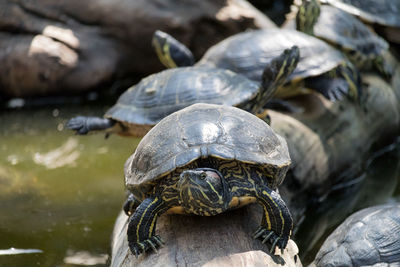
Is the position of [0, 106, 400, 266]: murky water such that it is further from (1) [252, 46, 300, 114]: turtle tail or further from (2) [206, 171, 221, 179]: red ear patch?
(2) [206, 171, 221, 179]: red ear patch

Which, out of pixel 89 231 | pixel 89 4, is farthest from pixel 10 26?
pixel 89 231

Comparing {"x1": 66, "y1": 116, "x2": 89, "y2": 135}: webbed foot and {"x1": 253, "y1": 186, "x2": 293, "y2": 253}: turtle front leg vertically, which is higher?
{"x1": 253, "y1": 186, "x2": 293, "y2": 253}: turtle front leg

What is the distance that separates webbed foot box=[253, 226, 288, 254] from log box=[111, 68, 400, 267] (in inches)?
1.5

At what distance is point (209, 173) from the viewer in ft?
7.74

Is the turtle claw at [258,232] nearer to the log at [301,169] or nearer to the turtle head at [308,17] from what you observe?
the log at [301,169]

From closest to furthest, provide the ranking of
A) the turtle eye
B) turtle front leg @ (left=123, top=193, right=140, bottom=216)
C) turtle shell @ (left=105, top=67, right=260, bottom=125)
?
1. the turtle eye
2. turtle front leg @ (left=123, top=193, right=140, bottom=216)
3. turtle shell @ (left=105, top=67, right=260, bottom=125)

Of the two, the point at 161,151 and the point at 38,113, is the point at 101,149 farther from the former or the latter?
the point at 161,151

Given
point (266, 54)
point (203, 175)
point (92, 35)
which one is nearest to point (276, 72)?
point (266, 54)

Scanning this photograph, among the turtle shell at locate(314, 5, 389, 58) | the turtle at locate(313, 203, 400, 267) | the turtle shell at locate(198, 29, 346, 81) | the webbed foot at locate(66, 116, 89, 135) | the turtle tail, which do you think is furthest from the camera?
the turtle shell at locate(314, 5, 389, 58)

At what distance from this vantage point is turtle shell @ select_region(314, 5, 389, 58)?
18.5 feet

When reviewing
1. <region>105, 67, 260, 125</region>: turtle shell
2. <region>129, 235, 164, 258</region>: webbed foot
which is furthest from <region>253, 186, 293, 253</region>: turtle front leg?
<region>105, 67, 260, 125</region>: turtle shell

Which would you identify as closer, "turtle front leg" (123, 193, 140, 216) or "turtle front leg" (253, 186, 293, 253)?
"turtle front leg" (253, 186, 293, 253)

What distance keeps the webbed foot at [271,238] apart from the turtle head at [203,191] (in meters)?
0.24

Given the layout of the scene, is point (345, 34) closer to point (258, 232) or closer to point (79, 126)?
point (79, 126)
